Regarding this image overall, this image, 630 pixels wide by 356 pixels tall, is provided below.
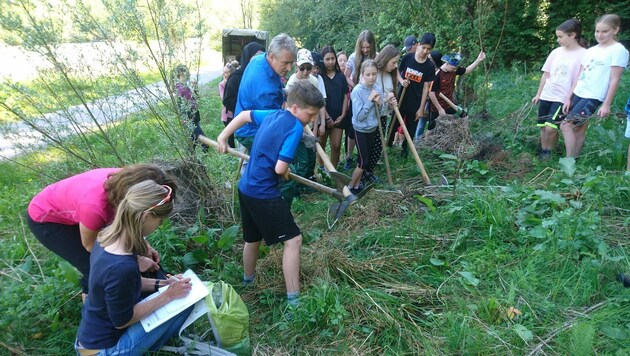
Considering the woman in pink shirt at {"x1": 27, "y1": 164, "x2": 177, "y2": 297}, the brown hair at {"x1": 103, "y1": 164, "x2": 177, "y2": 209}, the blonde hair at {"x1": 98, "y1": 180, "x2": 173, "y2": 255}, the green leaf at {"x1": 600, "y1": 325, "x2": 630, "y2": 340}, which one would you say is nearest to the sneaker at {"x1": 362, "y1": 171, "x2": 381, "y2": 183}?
the green leaf at {"x1": 600, "y1": 325, "x2": 630, "y2": 340}

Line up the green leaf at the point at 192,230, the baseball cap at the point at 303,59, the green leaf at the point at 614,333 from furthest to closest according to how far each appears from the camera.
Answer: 1. the baseball cap at the point at 303,59
2. the green leaf at the point at 192,230
3. the green leaf at the point at 614,333

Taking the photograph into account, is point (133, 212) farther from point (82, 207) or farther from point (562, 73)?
point (562, 73)

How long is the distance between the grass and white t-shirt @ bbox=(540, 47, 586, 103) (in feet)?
2.76

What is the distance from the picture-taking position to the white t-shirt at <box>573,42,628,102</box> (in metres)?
4.24

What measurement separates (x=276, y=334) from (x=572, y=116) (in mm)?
3946

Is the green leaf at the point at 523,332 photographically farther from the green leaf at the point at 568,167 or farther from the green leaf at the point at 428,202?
the green leaf at the point at 568,167

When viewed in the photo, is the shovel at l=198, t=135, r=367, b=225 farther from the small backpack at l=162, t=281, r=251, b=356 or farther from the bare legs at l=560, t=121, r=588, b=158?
the bare legs at l=560, t=121, r=588, b=158

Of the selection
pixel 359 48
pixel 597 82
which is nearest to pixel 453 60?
pixel 359 48

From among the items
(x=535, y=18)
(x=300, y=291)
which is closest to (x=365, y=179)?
(x=300, y=291)

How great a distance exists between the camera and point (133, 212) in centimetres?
187

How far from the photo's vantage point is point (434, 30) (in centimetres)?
1058

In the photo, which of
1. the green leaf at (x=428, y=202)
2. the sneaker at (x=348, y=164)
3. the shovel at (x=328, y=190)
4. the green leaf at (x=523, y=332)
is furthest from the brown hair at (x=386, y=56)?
the green leaf at (x=523, y=332)

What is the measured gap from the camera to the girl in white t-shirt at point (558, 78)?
466 centimetres

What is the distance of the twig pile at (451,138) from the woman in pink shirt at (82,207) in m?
4.00
